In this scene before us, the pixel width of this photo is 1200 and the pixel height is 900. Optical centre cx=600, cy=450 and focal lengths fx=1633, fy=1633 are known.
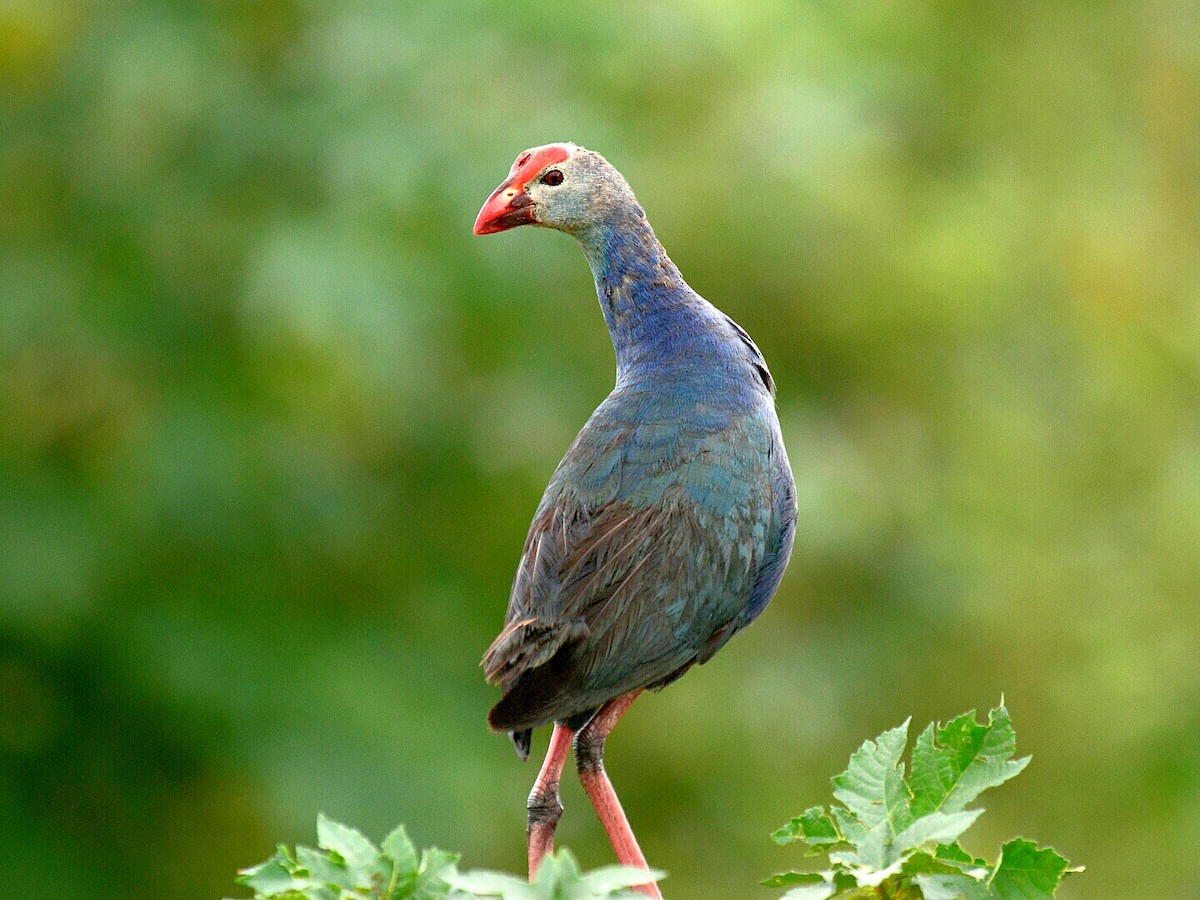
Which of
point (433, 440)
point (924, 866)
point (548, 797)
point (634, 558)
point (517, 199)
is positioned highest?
point (433, 440)

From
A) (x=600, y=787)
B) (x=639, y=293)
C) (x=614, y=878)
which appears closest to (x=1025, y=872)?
(x=614, y=878)

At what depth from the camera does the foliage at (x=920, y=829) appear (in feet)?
7.83

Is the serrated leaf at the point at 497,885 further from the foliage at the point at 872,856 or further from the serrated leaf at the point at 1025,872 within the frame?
the serrated leaf at the point at 1025,872

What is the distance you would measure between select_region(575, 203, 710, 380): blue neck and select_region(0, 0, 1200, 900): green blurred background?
12.7ft

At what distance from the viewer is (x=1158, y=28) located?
11758 mm

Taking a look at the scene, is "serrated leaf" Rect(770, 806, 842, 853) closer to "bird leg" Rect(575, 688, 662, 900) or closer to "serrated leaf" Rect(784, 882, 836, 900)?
"serrated leaf" Rect(784, 882, 836, 900)

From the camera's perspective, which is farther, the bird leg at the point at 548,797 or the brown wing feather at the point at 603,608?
the bird leg at the point at 548,797

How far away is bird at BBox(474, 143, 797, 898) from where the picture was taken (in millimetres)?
2980

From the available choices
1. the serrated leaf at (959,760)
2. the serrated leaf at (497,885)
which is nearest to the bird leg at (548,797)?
the serrated leaf at (959,760)

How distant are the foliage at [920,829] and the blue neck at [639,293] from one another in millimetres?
1000

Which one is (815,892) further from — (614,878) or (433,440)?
(433,440)

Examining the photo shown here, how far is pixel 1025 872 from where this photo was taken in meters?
2.45

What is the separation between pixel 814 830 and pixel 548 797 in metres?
0.77

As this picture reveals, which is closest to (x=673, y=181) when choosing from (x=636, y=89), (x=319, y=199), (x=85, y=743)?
(x=636, y=89)
